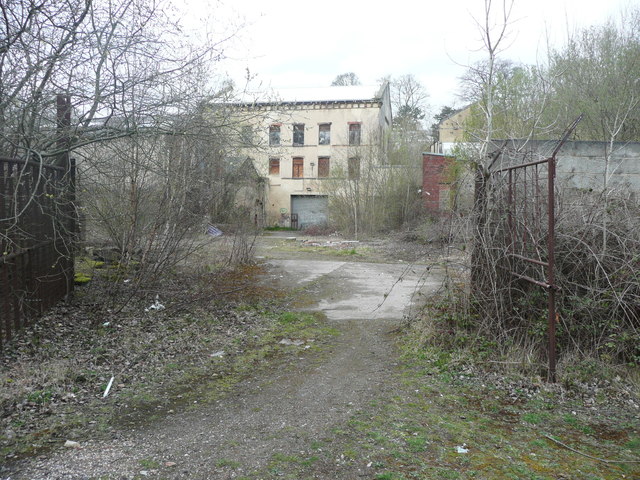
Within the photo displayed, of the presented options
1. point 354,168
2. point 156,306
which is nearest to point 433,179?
point 354,168

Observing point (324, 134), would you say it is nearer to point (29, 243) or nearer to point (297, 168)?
point (297, 168)

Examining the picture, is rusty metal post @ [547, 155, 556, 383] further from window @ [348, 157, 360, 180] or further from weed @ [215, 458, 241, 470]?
window @ [348, 157, 360, 180]

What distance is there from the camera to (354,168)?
86.7ft

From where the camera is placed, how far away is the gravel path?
3322 millimetres

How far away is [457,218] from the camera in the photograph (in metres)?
6.38

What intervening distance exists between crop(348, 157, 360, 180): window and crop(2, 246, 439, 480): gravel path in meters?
19.2

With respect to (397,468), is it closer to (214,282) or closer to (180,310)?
(180,310)

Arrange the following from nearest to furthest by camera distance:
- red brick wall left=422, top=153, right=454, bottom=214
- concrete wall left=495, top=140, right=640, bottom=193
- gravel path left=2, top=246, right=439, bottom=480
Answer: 1. gravel path left=2, top=246, right=439, bottom=480
2. concrete wall left=495, top=140, right=640, bottom=193
3. red brick wall left=422, top=153, right=454, bottom=214

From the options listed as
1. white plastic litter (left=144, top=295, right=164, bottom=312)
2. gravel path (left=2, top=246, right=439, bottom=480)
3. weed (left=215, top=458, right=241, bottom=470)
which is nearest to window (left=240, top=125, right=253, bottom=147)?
white plastic litter (left=144, top=295, right=164, bottom=312)

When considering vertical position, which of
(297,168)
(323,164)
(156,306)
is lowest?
(156,306)

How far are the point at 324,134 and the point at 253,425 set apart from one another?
115 feet

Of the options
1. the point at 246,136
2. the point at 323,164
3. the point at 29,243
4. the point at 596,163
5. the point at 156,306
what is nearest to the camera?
the point at 29,243

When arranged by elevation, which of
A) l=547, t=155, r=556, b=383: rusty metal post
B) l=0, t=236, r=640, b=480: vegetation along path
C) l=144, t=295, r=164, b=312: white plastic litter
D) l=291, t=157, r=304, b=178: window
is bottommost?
l=0, t=236, r=640, b=480: vegetation along path

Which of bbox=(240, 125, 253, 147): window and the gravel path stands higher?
bbox=(240, 125, 253, 147): window
